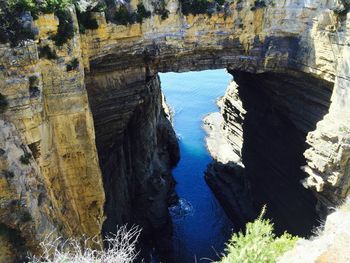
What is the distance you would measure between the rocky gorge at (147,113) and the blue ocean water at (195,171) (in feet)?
3.72

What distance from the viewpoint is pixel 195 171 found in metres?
25.8

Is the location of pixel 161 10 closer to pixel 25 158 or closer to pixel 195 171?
pixel 25 158

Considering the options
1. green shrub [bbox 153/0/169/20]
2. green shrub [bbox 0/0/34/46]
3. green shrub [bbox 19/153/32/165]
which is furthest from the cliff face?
green shrub [bbox 153/0/169/20]

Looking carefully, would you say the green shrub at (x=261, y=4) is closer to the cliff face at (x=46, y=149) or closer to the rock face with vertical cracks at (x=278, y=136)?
the rock face with vertical cracks at (x=278, y=136)

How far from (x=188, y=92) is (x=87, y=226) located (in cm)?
2706

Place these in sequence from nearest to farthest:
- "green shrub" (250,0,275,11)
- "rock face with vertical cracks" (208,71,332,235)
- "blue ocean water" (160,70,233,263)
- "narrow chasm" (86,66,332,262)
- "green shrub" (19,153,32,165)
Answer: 1. "green shrub" (19,153,32,165)
2. "green shrub" (250,0,275,11)
3. "narrow chasm" (86,66,332,262)
4. "rock face with vertical cracks" (208,71,332,235)
5. "blue ocean water" (160,70,233,263)

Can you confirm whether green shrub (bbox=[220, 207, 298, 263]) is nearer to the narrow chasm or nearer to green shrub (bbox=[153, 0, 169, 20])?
the narrow chasm

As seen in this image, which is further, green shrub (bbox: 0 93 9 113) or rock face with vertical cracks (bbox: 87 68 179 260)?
rock face with vertical cracks (bbox: 87 68 179 260)

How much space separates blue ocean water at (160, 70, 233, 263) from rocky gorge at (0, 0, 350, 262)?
3.72 feet

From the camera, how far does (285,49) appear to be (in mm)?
14711

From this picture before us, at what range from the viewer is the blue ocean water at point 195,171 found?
19.5 meters

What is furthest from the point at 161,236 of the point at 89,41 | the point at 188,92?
the point at 188,92

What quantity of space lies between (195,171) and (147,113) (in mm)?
7648

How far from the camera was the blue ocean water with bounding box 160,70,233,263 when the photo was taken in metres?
19.5
